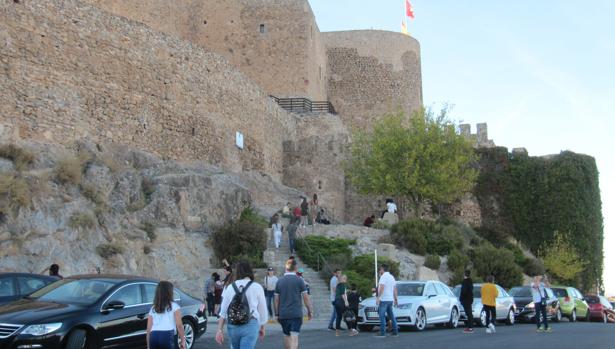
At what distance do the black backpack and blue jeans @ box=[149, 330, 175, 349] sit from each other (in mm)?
712

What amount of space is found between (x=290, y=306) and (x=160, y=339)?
2.33 metres

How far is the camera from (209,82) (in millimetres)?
29578

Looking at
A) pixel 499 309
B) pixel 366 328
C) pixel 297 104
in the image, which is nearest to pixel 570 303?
pixel 499 309

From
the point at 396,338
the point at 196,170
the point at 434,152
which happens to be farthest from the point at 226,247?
the point at 434,152

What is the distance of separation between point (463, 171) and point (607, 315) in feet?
41.7

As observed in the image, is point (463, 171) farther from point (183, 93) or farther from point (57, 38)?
point (57, 38)

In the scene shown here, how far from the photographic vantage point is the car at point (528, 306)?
21516 millimetres

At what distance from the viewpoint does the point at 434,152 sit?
34375mm

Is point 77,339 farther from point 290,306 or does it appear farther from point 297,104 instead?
point 297,104

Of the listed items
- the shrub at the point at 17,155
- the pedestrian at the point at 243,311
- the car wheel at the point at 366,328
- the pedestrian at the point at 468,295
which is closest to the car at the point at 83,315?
the pedestrian at the point at 243,311

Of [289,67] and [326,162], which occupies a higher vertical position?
[289,67]

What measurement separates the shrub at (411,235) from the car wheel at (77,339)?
2001cm

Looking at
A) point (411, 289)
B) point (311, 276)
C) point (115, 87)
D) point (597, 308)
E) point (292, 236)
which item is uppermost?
point (115, 87)

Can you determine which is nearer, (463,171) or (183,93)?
(183,93)
